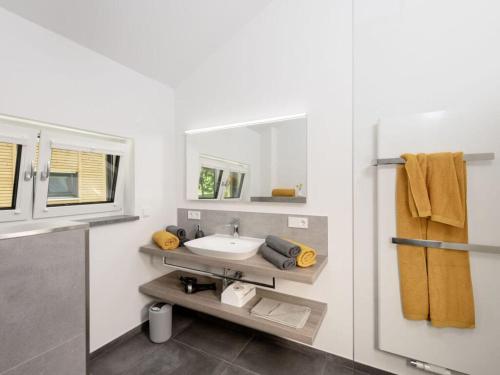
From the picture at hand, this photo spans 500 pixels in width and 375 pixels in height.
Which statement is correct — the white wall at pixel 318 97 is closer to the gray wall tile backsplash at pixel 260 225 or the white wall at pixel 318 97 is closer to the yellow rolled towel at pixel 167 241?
the gray wall tile backsplash at pixel 260 225

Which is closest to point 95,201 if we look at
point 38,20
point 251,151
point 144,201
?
point 144,201

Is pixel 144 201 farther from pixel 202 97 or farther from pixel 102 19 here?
pixel 102 19

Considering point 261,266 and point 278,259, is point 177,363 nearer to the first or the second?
point 261,266

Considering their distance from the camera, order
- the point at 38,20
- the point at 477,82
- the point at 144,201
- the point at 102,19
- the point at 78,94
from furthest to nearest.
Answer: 1. the point at 144,201
2. the point at 78,94
3. the point at 102,19
4. the point at 38,20
5. the point at 477,82

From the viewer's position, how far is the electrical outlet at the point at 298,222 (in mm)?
1769

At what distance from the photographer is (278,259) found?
57.6 inches

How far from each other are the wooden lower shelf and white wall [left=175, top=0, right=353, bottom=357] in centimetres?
11

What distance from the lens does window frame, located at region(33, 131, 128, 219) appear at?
1554 mm

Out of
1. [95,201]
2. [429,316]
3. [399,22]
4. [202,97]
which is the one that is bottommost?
[429,316]

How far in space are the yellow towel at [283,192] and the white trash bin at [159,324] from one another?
1349 millimetres

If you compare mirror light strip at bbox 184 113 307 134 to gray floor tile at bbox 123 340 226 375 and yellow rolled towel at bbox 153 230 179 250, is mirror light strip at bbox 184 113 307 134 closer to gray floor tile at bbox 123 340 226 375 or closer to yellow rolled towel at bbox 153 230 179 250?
yellow rolled towel at bbox 153 230 179 250

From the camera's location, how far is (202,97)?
2.25 meters

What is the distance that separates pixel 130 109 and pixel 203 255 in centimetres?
141

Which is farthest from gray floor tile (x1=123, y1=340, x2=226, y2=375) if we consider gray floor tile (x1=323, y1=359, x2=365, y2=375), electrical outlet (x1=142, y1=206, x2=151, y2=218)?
electrical outlet (x1=142, y1=206, x2=151, y2=218)
